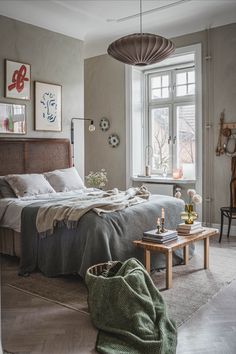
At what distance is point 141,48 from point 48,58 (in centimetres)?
227

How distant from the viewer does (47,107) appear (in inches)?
231

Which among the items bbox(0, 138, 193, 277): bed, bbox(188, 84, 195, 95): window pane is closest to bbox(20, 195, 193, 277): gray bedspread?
bbox(0, 138, 193, 277): bed

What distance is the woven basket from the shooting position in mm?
3084

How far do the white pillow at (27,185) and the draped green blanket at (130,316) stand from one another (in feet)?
7.19

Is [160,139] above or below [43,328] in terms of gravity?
above

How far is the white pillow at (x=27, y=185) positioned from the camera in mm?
4742

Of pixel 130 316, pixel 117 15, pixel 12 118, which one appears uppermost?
pixel 117 15

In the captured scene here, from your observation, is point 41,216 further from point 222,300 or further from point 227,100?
point 227,100

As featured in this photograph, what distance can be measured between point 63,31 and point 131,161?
2502 millimetres

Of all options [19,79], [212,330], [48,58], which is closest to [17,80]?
[19,79]

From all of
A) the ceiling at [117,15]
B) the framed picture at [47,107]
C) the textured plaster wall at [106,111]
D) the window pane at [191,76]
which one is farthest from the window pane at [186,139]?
the framed picture at [47,107]

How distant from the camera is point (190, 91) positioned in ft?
21.5

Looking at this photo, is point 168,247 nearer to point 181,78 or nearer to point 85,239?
point 85,239

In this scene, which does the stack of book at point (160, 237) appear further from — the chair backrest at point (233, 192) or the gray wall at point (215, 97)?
the gray wall at point (215, 97)
